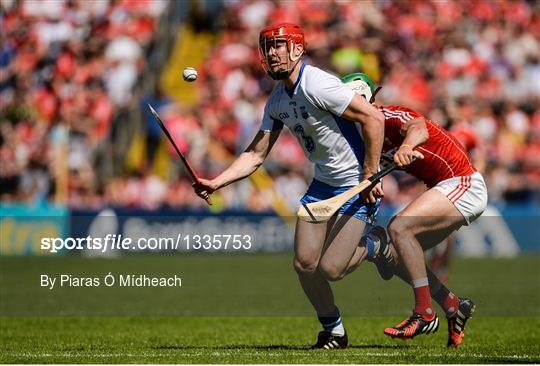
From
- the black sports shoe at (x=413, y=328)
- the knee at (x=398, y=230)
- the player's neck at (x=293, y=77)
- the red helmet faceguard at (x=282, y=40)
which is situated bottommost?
the black sports shoe at (x=413, y=328)

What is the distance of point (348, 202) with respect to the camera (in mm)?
8773

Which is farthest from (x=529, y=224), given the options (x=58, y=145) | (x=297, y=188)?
(x=58, y=145)

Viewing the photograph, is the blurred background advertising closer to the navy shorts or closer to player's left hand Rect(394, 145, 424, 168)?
the navy shorts

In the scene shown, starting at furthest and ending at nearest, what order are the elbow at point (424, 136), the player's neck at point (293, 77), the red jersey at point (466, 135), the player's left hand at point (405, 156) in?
the red jersey at point (466, 135)
the player's neck at point (293, 77)
the elbow at point (424, 136)
the player's left hand at point (405, 156)

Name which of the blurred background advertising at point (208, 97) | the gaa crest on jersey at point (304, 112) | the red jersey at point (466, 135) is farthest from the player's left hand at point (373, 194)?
the blurred background advertising at point (208, 97)

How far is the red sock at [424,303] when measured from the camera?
8.70m

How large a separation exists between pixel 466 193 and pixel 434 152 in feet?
1.30

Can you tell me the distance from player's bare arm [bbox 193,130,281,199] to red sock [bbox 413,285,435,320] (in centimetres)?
158

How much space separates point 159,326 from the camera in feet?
36.9

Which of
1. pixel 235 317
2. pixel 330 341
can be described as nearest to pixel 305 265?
pixel 330 341

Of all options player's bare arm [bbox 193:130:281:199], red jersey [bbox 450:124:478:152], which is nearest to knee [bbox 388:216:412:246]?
player's bare arm [bbox 193:130:281:199]

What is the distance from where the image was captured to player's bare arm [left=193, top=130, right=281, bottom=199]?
9.01 m

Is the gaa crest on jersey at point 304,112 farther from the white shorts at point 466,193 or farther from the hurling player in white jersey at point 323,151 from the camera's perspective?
the white shorts at point 466,193

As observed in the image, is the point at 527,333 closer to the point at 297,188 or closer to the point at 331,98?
the point at 331,98
